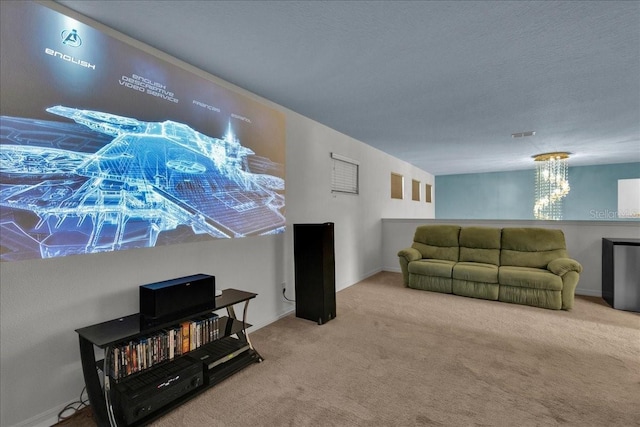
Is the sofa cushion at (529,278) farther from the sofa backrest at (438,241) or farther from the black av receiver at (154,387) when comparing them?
the black av receiver at (154,387)

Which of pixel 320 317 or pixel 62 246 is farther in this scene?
pixel 320 317

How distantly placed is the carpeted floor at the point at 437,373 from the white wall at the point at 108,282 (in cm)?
64

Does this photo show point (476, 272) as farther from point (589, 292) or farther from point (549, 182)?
point (549, 182)

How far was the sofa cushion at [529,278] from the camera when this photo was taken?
377 centimetres

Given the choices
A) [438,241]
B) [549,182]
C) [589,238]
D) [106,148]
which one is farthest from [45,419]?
[549,182]

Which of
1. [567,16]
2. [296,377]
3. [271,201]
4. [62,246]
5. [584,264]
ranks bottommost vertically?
[296,377]

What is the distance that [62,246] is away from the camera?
1.78 metres

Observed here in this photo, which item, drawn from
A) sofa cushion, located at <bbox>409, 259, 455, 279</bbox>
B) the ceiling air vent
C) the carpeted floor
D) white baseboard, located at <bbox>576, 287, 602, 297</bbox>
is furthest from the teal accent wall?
the carpeted floor

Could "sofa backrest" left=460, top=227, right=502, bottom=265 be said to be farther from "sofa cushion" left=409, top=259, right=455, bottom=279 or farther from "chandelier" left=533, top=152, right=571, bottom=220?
"chandelier" left=533, top=152, right=571, bottom=220

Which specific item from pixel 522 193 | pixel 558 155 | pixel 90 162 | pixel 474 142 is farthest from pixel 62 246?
pixel 522 193

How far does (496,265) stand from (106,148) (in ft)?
16.3

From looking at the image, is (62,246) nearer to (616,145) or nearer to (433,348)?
(433,348)

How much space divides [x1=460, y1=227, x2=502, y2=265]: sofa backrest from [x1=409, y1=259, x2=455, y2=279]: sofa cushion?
360 mm

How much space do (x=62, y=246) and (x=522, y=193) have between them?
10.5m
